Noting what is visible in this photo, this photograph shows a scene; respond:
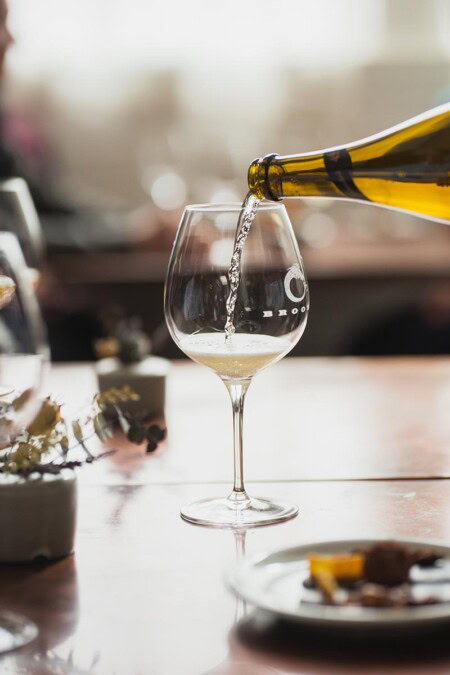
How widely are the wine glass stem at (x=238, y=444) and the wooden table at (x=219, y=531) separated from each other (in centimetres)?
5

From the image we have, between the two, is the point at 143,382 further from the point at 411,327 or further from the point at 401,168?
the point at 411,327

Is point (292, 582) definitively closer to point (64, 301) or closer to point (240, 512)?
point (240, 512)

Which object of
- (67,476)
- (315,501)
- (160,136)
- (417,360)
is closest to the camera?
(67,476)

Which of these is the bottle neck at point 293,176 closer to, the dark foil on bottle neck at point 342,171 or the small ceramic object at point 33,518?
the dark foil on bottle neck at point 342,171

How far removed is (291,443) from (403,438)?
0.11 m

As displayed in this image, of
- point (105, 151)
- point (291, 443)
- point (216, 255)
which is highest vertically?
point (105, 151)

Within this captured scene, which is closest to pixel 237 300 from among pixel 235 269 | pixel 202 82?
pixel 235 269

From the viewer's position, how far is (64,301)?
298cm

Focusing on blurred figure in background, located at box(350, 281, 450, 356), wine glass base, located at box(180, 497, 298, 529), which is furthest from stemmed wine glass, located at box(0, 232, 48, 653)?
blurred figure in background, located at box(350, 281, 450, 356)

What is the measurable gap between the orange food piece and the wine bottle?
17.2 inches

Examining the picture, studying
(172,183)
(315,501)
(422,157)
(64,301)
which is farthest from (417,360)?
(172,183)

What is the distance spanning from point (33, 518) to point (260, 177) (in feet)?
1.12

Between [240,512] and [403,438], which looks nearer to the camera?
[240,512]

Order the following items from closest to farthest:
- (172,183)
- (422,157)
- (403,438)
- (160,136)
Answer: (422,157) → (403,438) → (172,183) → (160,136)
